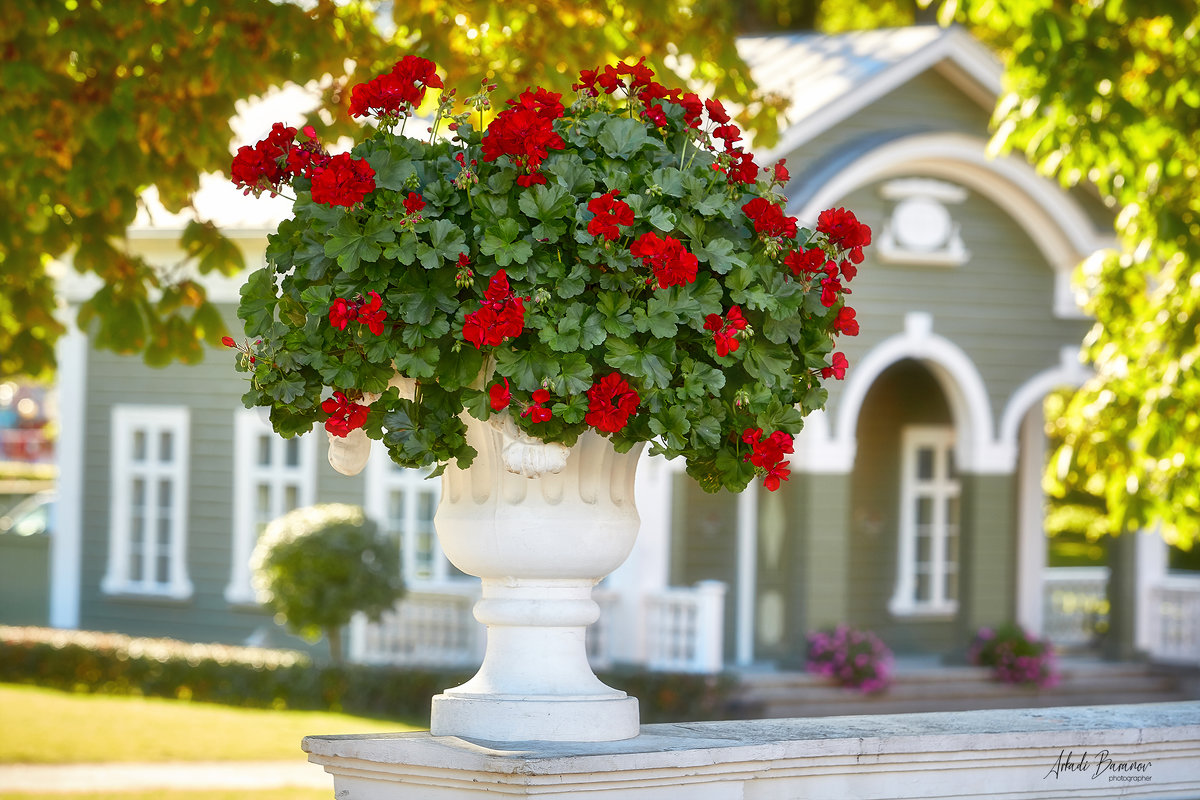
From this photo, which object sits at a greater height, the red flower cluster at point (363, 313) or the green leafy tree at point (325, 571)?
the red flower cluster at point (363, 313)

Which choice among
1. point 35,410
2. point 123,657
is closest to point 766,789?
point 123,657

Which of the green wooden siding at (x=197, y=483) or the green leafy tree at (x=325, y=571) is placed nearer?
the green leafy tree at (x=325, y=571)

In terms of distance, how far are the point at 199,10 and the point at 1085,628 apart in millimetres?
12975

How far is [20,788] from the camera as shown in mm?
10414

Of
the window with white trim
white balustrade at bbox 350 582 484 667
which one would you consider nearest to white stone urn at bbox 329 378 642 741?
white balustrade at bbox 350 582 484 667

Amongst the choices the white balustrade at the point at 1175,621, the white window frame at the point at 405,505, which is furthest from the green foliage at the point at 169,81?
the white balustrade at the point at 1175,621

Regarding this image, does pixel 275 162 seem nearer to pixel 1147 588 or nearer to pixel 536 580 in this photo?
pixel 536 580

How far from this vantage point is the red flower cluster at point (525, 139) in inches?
Result: 129

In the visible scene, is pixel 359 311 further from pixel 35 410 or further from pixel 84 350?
pixel 35 410

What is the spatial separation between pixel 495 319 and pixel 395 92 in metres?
0.57

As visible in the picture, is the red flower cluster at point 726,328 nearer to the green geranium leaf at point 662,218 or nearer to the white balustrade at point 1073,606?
the green geranium leaf at point 662,218

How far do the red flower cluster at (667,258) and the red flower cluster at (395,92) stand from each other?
56cm

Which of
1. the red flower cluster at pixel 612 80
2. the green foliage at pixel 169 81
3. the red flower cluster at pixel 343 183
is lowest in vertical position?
the red flower cluster at pixel 343 183

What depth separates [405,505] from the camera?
1516 centimetres
